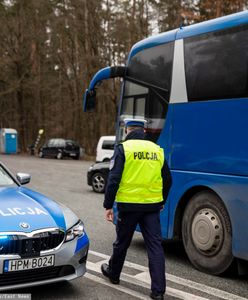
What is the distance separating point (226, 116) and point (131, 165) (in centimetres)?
150

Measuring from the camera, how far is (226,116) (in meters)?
5.70

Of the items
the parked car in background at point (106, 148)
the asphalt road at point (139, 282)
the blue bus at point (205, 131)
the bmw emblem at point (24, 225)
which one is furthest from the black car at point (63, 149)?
the bmw emblem at point (24, 225)

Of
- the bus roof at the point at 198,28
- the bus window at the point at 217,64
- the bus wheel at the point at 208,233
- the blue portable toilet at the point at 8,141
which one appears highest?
the bus roof at the point at 198,28

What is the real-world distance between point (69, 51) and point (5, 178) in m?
35.2

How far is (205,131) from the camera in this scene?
5.97 meters

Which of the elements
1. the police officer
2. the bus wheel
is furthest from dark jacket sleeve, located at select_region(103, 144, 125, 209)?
the bus wheel

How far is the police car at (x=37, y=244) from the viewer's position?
4359 millimetres

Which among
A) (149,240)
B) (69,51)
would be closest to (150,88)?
(149,240)

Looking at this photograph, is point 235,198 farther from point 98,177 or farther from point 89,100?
point 98,177

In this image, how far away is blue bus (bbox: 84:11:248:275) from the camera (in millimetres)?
5547

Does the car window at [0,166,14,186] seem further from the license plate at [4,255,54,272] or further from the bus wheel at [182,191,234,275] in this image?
the bus wheel at [182,191,234,275]

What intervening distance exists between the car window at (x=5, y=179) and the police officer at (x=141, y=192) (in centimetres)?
170

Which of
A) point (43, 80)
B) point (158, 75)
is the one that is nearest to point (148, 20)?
point (43, 80)

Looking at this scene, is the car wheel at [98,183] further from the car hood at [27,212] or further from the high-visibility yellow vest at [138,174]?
the high-visibility yellow vest at [138,174]
